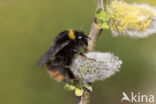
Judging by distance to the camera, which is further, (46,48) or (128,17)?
(46,48)

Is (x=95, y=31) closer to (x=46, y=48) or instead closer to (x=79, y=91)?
(x=79, y=91)

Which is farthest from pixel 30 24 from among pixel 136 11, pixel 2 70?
pixel 136 11

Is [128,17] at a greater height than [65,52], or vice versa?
[128,17]

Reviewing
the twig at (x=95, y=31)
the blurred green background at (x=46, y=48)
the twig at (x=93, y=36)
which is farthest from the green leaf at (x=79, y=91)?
the blurred green background at (x=46, y=48)

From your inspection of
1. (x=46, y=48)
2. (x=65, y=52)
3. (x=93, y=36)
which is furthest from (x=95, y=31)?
(x=46, y=48)

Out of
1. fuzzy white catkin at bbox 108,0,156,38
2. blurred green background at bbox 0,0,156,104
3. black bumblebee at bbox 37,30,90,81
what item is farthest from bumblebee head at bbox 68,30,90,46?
blurred green background at bbox 0,0,156,104

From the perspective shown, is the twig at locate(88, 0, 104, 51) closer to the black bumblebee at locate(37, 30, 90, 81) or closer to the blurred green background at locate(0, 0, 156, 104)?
the black bumblebee at locate(37, 30, 90, 81)
